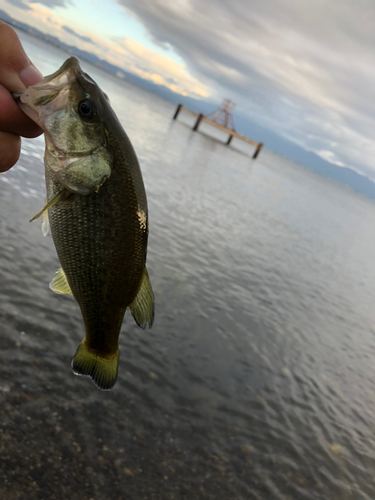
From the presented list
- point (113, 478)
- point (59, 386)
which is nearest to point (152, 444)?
point (113, 478)

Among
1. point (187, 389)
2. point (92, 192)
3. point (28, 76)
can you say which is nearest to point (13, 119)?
point (28, 76)

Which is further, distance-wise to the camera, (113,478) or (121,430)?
(121,430)

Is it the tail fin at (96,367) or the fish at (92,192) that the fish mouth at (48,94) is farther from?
the tail fin at (96,367)

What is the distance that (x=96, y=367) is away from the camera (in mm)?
2721

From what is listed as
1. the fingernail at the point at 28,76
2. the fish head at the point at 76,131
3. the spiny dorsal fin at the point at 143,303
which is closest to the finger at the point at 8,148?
the fish head at the point at 76,131

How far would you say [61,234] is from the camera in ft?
7.82

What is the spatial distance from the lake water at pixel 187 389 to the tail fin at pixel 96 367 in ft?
6.99

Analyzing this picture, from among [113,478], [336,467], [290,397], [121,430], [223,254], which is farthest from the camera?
[223,254]

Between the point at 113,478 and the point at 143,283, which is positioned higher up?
the point at 143,283

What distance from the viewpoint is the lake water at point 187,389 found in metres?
4.52

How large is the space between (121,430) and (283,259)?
40.7ft

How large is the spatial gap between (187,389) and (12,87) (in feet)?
18.0

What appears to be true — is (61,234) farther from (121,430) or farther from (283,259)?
(283,259)

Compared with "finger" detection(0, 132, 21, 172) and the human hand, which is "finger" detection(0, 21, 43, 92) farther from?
"finger" detection(0, 132, 21, 172)
